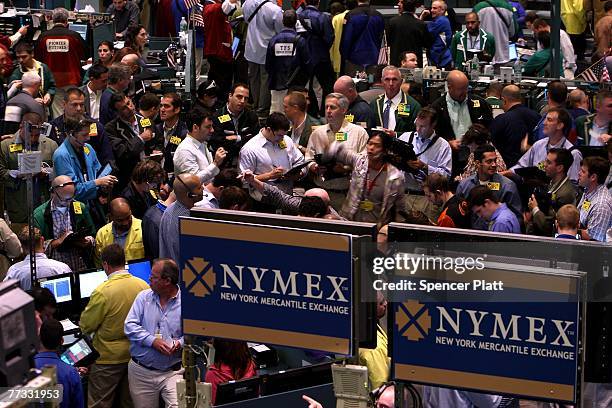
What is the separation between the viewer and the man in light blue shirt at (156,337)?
9.25 meters

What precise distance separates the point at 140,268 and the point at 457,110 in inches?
187

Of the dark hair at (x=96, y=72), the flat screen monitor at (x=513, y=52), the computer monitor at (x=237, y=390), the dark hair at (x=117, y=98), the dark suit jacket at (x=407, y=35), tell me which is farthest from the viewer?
the flat screen monitor at (x=513, y=52)

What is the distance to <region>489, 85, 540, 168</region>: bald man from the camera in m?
13.2

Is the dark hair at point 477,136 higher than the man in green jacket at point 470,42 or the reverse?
the reverse

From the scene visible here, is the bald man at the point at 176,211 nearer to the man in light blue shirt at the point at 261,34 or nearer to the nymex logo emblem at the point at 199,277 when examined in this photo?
the nymex logo emblem at the point at 199,277

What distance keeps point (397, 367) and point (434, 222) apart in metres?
5.33

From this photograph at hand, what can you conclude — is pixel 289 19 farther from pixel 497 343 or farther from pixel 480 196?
pixel 497 343

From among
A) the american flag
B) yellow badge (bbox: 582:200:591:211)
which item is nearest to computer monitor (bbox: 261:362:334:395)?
yellow badge (bbox: 582:200:591:211)

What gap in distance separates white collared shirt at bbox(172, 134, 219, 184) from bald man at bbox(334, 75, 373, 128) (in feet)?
6.20

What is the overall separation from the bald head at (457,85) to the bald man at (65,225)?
4.17 metres

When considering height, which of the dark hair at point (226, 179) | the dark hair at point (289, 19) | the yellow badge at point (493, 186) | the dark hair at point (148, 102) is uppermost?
the dark hair at point (289, 19)

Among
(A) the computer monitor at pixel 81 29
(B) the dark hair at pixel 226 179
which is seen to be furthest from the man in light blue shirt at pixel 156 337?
(A) the computer monitor at pixel 81 29

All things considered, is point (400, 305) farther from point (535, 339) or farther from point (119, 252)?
point (119, 252)

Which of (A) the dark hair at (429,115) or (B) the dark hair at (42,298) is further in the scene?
(A) the dark hair at (429,115)
